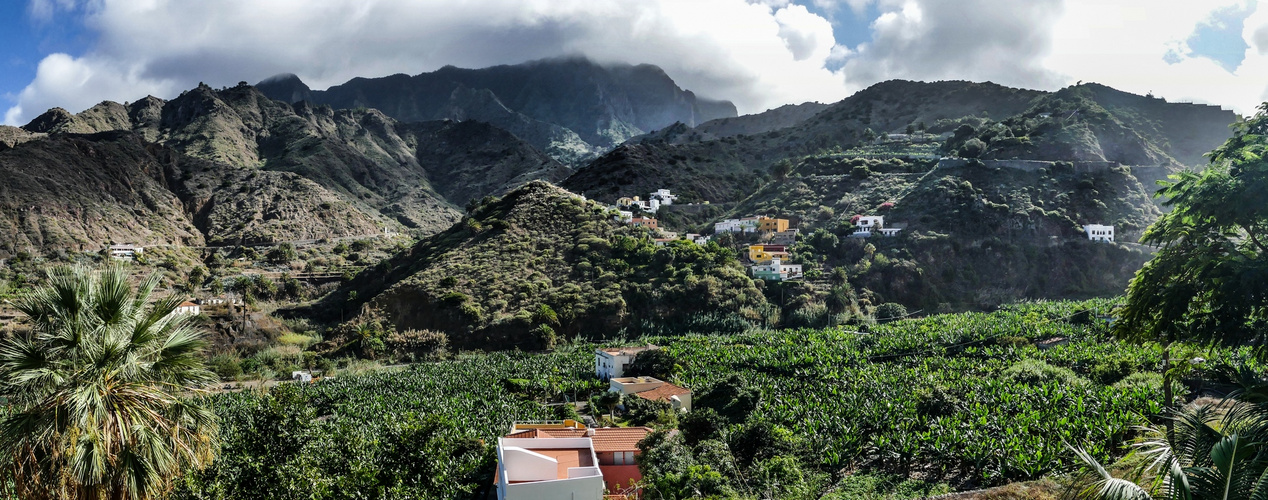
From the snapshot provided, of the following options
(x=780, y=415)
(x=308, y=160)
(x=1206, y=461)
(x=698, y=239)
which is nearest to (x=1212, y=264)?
(x=1206, y=461)

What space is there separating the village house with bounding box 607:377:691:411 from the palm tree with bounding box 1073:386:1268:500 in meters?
25.0

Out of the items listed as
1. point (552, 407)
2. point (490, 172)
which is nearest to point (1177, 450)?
point (552, 407)

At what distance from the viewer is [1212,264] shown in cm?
943

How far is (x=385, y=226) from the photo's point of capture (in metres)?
97.8

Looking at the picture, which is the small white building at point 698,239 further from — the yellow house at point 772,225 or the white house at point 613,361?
the white house at point 613,361

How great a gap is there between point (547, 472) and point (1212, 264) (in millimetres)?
13226

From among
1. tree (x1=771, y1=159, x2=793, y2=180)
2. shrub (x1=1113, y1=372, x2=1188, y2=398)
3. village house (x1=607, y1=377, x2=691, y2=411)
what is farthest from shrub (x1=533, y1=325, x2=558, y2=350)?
tree (x1=771, y1=159, x2=793, y2=180)

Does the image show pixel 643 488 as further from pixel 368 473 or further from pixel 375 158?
pixel 375 158

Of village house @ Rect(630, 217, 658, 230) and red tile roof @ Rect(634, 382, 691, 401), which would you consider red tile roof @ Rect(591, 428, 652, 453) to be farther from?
village house @ Rect(630, 217, 658, 230)

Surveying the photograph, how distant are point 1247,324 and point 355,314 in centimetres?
5709

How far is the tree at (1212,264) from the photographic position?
9.24 metres

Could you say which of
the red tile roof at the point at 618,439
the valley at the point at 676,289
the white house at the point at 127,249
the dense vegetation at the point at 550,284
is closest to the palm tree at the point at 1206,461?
the valley at the point at 676,289

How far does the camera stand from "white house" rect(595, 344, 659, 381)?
40594 mm

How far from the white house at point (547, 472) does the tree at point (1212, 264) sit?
10907 millimetres
